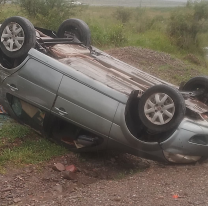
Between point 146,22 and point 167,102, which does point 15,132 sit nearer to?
point 167,102

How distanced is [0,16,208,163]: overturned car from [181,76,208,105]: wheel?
73 millimetres

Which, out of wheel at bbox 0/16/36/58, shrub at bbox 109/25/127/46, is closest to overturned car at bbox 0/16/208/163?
wheel at bbox 0/16/36/58

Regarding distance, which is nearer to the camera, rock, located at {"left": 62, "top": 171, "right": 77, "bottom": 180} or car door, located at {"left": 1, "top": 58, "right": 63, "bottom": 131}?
rock, located at {"left": 62, "top": 171, "right": 77, "bottom": 180}

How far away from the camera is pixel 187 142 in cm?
432

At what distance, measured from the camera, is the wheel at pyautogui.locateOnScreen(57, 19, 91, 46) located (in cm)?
625

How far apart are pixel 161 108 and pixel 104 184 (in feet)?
3.50

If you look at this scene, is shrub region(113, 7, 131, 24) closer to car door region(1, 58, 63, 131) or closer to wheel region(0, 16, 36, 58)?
wheel region(0, 16, 36, 58)

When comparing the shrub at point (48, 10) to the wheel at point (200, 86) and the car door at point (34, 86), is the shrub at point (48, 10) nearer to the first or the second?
the wheel at point (200, 86)

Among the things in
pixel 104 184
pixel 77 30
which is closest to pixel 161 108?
pixel 104 184

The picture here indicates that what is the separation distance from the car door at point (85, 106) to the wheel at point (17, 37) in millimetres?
731

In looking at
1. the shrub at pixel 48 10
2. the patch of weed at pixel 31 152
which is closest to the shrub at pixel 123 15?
the shrub at pixel 48 10

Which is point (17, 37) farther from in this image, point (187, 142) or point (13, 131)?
point (187, 142)

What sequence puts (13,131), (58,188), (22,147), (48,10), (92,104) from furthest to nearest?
(48,10) → (13,131) → (22,147) → (92,104) → (58,188)

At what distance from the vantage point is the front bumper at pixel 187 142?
14.1ft
